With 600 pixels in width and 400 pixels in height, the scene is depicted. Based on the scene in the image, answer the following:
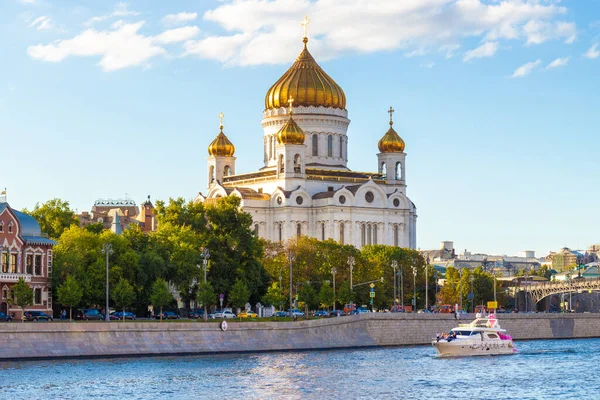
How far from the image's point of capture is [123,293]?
285 feet

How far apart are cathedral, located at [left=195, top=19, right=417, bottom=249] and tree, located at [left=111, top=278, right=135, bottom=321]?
177 ft

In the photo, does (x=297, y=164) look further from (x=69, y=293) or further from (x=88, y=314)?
(x=69, y=293)

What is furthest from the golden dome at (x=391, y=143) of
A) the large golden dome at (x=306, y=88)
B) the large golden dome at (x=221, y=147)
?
the large golden dome at (x=221, y=147)

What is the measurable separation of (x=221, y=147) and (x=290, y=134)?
47.7 feet

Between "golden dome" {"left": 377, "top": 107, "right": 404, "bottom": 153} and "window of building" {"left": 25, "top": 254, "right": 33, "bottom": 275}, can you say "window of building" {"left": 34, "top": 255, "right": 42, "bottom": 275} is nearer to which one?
"window of building" {"left": 25, "top": 254, "right": 33, "bottom": 275}

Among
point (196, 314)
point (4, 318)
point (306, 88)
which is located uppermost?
point (306, 88)

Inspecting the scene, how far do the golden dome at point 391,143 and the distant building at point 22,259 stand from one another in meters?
67.7

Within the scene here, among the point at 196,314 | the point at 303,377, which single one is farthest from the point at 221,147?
the point at 303,377

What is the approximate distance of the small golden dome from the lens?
502ft

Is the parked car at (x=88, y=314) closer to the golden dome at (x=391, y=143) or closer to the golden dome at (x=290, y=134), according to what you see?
the golden dome at (x=290, y=134)

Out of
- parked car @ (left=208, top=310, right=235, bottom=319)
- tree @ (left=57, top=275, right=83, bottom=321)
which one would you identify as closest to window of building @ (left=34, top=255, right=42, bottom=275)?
tree @ (left=57, top=275, right=83, bottom=321)

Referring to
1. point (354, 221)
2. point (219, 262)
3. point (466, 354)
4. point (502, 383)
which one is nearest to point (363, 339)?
point (466, 354)

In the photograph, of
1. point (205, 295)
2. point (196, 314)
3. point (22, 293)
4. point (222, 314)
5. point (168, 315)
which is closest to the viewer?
point (22, 293)

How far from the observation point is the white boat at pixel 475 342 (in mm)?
84812
